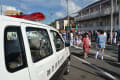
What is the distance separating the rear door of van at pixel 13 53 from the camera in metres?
1.28

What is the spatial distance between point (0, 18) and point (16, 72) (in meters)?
0.68

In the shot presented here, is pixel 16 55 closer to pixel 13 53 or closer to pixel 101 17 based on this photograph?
pixel 13 53

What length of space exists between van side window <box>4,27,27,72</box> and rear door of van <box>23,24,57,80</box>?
0.34ft

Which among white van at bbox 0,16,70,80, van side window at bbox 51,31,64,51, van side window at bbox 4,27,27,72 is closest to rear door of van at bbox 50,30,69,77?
van side window at bbox 51,31,64,51

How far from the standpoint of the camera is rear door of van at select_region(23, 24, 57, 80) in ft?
5.49

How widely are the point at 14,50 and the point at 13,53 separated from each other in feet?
0.15

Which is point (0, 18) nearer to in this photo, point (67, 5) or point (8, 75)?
point (8, 75)

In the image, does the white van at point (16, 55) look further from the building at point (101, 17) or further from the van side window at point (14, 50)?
the building at point (101, 17)

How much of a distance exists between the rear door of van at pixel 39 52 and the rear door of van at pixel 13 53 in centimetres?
10

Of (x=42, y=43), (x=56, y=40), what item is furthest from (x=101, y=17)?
(x=42, y=43)

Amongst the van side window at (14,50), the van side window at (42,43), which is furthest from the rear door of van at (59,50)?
the van side window at (14,50)

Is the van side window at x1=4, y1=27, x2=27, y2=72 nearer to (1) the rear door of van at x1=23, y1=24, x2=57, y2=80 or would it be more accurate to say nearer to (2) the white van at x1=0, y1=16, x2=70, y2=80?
(2) the white van at x1=0, y1=16, x2=70, y2=80

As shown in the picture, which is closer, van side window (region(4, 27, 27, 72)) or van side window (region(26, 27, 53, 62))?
van side window (region(4, 27, 27, 72))

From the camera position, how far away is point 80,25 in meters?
39.7
